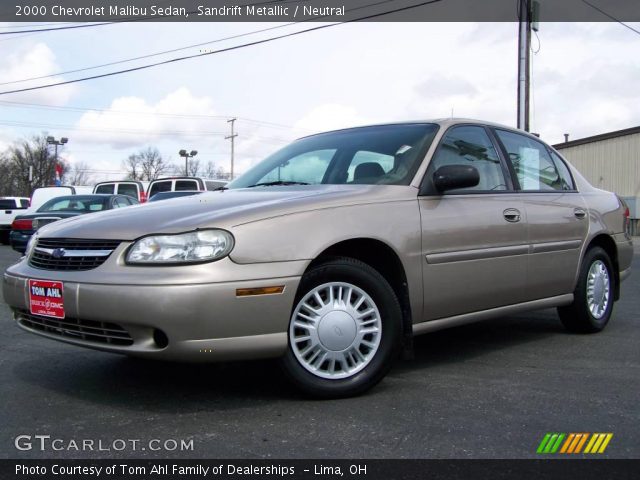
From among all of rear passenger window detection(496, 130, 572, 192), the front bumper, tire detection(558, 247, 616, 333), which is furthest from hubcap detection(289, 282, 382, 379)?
tire detection(558, 247, 616, 333)

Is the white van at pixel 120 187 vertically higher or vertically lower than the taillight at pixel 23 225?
higher

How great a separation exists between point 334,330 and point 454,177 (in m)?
1.17

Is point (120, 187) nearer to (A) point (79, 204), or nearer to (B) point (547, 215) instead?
(A) point (79, 204)

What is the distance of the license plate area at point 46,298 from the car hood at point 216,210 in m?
0.28

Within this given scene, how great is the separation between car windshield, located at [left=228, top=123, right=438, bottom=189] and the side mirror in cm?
17

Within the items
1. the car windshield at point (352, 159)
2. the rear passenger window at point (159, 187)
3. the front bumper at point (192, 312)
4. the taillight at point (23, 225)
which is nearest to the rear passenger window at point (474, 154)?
the car windshield at point (352, 159)

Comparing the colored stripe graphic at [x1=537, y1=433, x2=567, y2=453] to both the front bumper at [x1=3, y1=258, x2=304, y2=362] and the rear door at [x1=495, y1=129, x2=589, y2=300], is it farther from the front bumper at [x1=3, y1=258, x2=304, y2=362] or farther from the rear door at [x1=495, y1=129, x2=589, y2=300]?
the rear door at [x1=495, y1=129, x2=589, y2=300]

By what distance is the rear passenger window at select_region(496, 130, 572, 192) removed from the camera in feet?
15.7

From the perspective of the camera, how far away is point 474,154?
14.8 feet

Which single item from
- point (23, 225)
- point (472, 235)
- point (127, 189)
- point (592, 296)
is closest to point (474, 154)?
point (472, 235)

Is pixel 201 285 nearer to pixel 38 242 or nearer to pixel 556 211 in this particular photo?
pixel 38 242

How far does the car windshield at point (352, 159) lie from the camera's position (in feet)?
13.4

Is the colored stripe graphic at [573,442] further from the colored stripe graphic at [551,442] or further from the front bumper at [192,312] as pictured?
the front bumper at [192,312]

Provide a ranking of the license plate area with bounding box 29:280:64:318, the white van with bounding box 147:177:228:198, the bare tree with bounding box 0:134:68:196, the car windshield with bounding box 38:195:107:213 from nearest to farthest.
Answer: the license plate area with bounding box 29:280:64:318, the car windshield with bounding box 38:195:107:213, the white van with bounding box 147:177:228:198, the bare tree with bounding box 0:134:68:196
